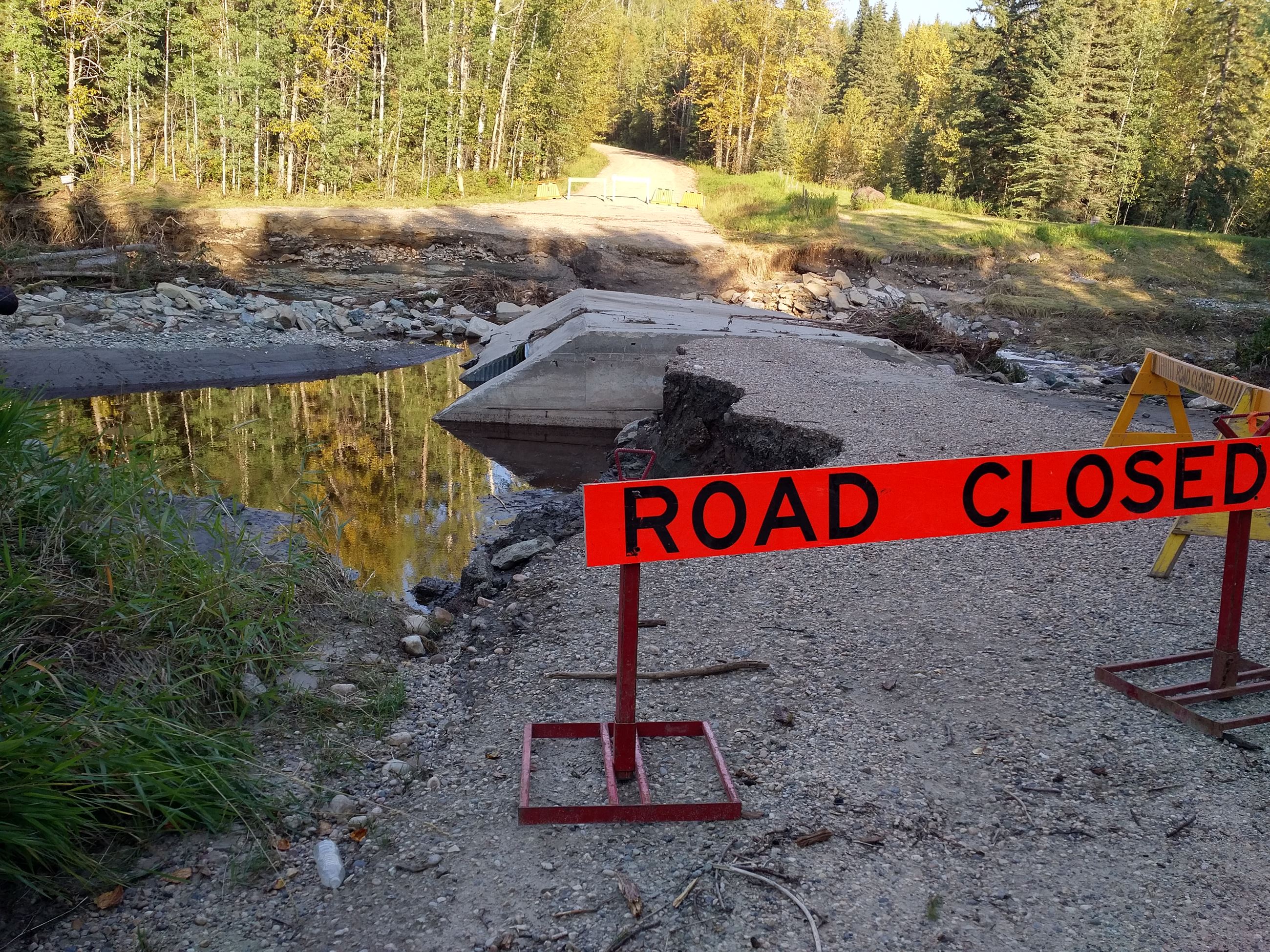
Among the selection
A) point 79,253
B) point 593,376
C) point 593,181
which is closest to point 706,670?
point 593,376

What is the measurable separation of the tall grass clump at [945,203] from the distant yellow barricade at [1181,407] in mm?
34360

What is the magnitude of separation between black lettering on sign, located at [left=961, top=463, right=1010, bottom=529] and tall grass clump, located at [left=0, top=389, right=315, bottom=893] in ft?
9.59

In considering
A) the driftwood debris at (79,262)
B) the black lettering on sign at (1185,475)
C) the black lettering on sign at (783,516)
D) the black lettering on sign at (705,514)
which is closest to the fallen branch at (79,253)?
the driftwood debris at (79,262)

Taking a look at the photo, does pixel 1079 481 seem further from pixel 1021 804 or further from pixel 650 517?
pixel 650 517

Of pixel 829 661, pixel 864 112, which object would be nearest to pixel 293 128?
pixel 829 661

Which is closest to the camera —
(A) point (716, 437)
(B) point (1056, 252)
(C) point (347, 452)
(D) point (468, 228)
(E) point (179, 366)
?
(A) point (716, 437)

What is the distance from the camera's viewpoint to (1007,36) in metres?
37.4

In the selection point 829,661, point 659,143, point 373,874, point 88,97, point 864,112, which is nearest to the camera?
point 373,874

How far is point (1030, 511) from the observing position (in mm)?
3645

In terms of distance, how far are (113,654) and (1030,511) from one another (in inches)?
152

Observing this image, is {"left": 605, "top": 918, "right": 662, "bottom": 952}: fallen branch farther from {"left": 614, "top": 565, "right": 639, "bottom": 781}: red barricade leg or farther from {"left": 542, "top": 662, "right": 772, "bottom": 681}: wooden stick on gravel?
{"left": 542, "top": 662, "right": 772, "bottom": 681}: wooden stick on gravel

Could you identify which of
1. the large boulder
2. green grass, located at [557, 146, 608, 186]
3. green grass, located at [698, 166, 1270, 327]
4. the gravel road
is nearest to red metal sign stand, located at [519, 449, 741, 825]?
the large boulder

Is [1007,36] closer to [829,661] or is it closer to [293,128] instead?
[293,128]

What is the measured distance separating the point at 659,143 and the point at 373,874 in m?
78.1
